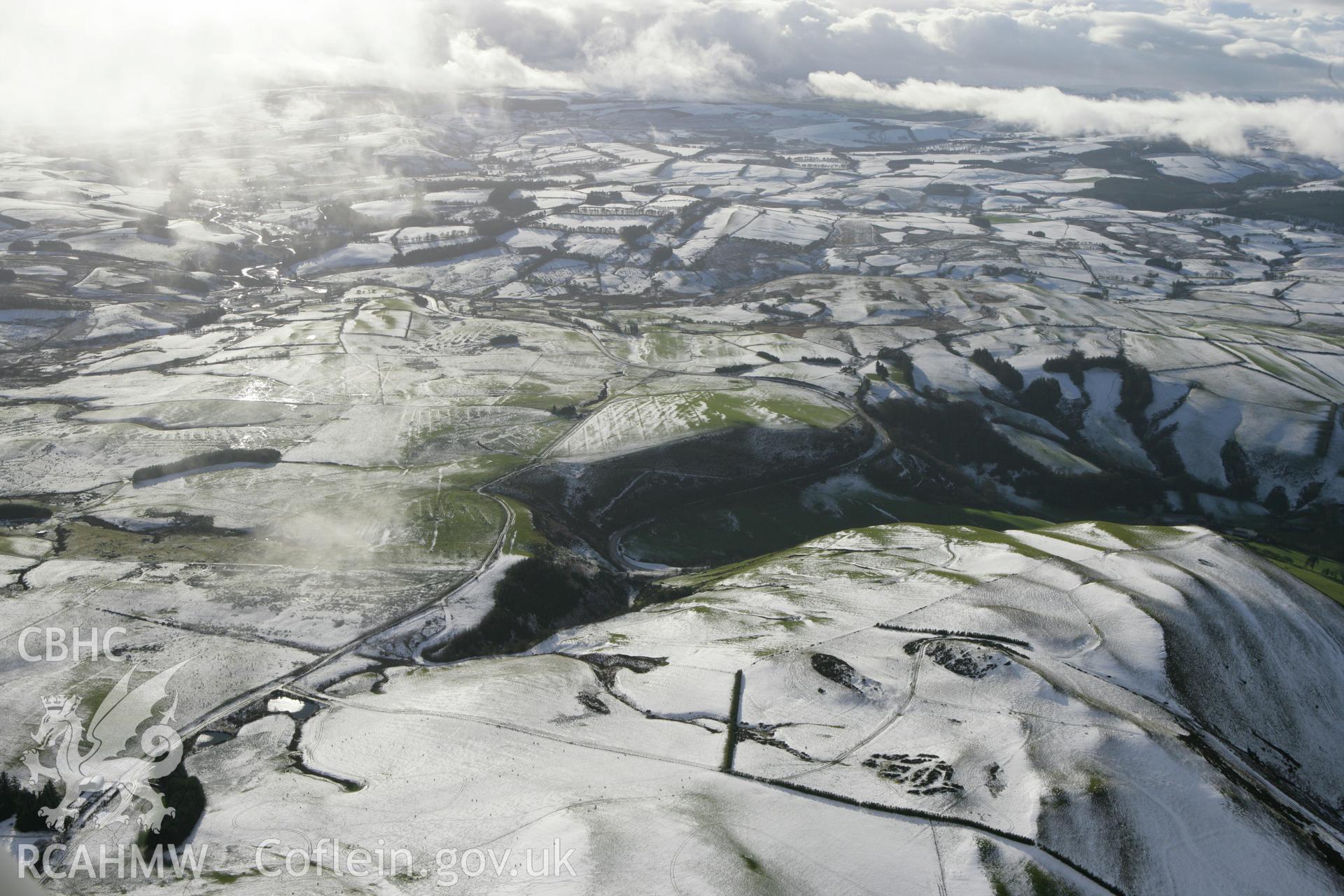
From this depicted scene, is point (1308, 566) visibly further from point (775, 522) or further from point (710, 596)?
point (710, 596)

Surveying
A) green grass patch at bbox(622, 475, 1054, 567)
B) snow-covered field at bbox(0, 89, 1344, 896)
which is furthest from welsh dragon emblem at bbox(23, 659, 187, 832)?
green grass patch at bbox(622, 475, 1054, 567)

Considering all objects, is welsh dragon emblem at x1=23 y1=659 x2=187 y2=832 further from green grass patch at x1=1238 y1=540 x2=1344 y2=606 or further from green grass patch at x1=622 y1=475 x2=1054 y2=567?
green grass patch at x1=1238 y1=540 x2=1344 y2=606

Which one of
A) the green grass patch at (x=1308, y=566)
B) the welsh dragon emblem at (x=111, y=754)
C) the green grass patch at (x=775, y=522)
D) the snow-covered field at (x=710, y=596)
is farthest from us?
the green grass patch at (x=775, y=522)

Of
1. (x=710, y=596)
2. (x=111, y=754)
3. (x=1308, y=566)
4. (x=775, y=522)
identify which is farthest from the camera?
(x=775, y=522)

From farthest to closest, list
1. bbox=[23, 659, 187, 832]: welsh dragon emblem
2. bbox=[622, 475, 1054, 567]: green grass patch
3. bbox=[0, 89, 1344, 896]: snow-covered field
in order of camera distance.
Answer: bbox=[622, 475, 1054, 567]: green grass patch
bbox=[23, 659, 187, 832]: welsh dragon emblem
bbox=[0, 89, 1344, 896]: snow-covered field

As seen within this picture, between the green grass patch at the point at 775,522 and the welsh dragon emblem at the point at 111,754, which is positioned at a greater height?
the welsh dragon emblem at the point at 111,754

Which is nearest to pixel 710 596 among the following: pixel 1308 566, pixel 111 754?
pixel 111 754

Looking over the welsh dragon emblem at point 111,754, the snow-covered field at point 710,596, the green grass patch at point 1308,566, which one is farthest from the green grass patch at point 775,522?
the welsh dragon emblem at point 111,754

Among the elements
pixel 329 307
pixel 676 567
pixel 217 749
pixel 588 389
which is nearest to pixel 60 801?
pixel 217 749

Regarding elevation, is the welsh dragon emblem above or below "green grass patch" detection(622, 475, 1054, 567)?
above

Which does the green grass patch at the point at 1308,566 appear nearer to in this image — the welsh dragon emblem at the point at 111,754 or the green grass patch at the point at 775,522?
the green grass patch at the point at 775,522
